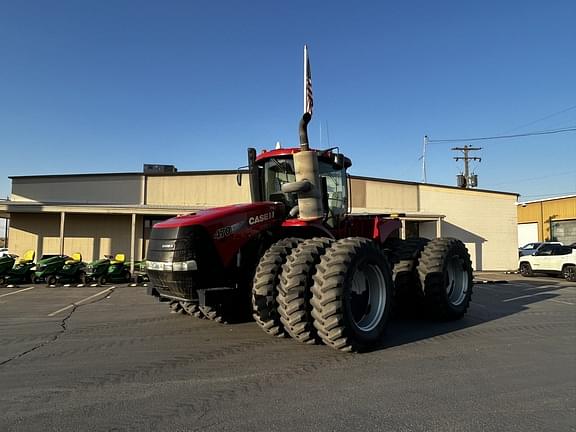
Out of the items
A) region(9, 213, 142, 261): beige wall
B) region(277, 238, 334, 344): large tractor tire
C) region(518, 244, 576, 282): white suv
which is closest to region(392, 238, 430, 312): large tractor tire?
region(277, 238, 334, 344): large tractor tire

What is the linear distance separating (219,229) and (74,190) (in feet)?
57.3

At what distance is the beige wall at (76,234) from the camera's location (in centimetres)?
1920

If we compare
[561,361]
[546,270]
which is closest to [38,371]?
[561,361]

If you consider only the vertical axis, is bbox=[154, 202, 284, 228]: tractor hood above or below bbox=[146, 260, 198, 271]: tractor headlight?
above

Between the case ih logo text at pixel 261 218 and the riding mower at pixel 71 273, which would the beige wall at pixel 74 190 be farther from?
the case ih logo text at pixel 261 218

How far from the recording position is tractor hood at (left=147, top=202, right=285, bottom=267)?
17.9ft

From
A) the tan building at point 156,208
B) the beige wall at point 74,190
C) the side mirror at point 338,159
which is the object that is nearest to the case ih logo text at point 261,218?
the side mirror at point 338,159

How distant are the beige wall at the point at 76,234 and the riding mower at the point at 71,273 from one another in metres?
4.07

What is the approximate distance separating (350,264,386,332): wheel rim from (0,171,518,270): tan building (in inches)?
548

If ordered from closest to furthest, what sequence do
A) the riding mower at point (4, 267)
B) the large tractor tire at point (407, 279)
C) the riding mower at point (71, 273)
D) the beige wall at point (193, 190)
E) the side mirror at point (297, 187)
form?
the side mirror at point (297, 187) → the large tractor tire at point (407, 279) → the riding mower at point (4, 267) → the riding mower at point (71, 273) → the beige wall at point (193, 190)

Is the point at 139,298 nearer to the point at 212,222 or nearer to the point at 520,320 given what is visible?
the point at 212,222

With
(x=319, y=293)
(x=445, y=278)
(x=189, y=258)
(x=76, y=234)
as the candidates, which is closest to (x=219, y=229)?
(x=189, y=258)

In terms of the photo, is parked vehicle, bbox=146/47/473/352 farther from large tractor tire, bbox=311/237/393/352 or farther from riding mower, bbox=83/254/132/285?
riding mower, bbox=83/254/132/285

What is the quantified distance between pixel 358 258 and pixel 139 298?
770 cm
